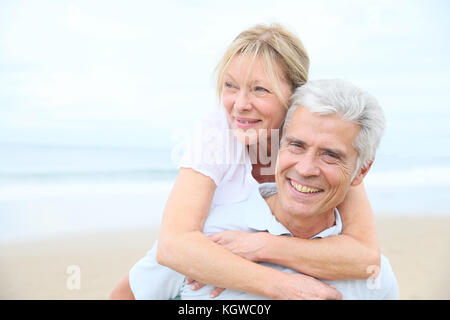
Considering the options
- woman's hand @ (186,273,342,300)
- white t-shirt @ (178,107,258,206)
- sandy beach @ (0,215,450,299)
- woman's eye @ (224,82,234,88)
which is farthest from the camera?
sandy beach @ (0,215,450,299)

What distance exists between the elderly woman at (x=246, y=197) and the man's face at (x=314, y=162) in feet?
0.44

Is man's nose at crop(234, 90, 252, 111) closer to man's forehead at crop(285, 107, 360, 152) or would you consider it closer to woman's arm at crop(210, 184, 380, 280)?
man's forehead at crop(285, 107, 360, 152)

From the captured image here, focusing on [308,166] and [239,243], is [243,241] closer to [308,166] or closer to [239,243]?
[239,243]

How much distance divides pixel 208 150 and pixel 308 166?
0.38m

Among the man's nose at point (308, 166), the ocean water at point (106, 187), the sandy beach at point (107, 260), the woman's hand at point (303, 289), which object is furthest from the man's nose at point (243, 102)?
the ocean water at point (106, 187)

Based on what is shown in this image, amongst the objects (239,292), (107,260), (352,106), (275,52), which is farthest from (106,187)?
(352,106)

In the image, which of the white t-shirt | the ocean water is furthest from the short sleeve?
the ocean water

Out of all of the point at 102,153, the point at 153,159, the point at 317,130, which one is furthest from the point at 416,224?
the point at 102,153

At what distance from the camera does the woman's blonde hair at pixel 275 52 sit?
1.64m

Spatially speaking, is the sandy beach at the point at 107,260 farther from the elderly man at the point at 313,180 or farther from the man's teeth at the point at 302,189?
the man's teeth at the point at 302,189

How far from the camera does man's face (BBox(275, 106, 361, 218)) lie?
1.38m

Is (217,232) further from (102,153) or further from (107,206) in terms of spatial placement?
(102,153)

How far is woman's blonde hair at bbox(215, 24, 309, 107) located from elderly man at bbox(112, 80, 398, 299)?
156 mm

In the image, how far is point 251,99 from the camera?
1677 millimetres
